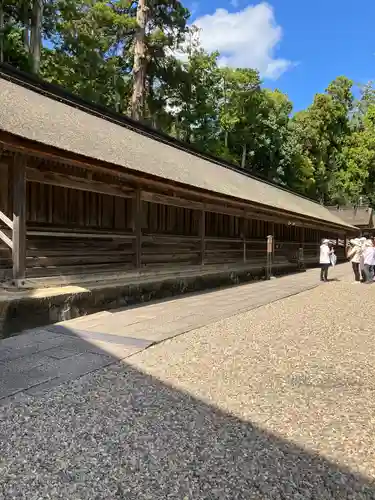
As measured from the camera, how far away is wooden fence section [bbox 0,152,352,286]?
6.70 meters

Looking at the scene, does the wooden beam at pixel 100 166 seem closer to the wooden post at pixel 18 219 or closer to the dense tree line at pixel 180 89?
the wooden post at pixel 18 219

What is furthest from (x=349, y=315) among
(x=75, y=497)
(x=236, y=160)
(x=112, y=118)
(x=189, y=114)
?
(x=236, y=160)

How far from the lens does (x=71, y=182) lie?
7.29 m

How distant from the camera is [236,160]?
34.6 meters

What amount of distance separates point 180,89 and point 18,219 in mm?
24840

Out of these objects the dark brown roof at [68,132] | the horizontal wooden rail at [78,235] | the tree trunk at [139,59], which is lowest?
the horizontal wooden rail at [78,235]

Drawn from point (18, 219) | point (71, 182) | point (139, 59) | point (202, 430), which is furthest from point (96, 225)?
point (139, 59)

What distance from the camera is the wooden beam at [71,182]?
668cm

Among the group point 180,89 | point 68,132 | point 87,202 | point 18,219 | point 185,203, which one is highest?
point 180,89

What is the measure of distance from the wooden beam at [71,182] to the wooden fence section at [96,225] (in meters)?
0.02

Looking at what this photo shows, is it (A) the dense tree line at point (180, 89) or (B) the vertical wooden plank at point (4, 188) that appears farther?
(A) the dense tree line at point (180, 89)

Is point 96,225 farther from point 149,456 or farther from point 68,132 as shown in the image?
point 149,456

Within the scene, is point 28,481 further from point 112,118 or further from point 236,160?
point 236,160

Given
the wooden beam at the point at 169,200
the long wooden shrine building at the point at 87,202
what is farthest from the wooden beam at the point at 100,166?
the wooden beam at the point at 169,200
